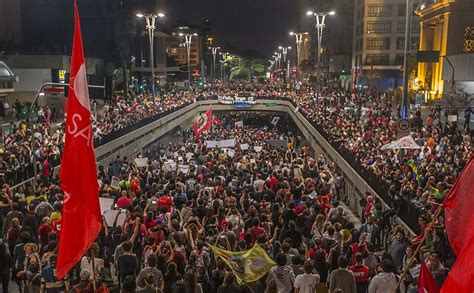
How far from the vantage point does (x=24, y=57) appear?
43219 millimetres

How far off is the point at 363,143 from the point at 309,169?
4913mm

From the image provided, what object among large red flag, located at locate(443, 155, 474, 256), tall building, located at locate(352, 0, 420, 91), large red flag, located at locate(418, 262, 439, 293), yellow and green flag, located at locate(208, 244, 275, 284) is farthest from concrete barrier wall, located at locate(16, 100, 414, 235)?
tall building, located at locate(352, 0, 420, 91)

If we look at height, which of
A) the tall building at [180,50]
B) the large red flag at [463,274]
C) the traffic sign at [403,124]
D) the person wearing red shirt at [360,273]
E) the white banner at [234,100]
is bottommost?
the white banner at [234,100]

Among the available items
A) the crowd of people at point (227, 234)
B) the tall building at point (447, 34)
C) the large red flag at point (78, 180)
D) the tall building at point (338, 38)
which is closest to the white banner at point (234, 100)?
the tall building at point (447, 34)

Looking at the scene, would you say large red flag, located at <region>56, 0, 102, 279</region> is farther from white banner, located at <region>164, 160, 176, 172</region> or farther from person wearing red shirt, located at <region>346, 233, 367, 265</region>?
white banner, located at <region>164, 160, 176, 172</region>

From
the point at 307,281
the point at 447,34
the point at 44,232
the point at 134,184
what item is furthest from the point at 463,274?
the point at 447,34

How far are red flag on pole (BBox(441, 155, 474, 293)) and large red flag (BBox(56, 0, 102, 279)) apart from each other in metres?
4.22

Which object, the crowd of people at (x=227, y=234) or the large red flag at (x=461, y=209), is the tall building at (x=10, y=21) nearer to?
the crowd of people at (x=227, y=234)

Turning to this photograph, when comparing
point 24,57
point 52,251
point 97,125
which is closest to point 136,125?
point 97,125

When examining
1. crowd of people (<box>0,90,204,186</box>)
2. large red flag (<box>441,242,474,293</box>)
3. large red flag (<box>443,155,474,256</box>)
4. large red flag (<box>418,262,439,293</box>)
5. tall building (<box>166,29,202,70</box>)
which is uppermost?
tall building (<box>166,29,202,70</box>)

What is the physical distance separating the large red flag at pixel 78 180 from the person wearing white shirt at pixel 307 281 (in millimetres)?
2978

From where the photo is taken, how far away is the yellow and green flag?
8461mm

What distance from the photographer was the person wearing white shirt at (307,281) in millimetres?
7918

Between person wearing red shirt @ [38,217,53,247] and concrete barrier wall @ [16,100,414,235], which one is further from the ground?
person wearing red shirt @ [38,217,53,247]
